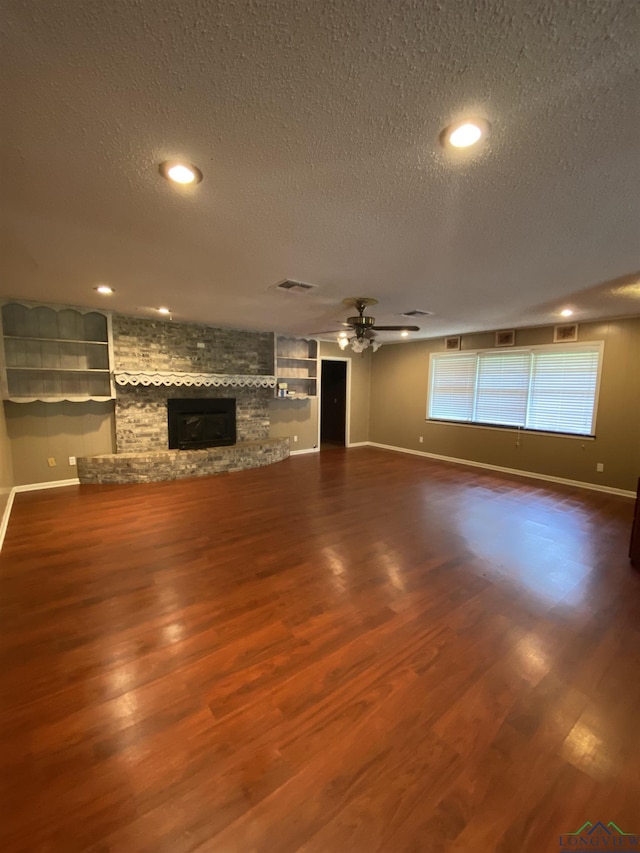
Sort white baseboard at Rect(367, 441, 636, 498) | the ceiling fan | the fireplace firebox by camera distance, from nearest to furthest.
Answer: the ceiling fan, white baseboard at Rect(367, 441, 636, 498), the fireplace firebox

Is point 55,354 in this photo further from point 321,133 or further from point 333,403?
point 333,403

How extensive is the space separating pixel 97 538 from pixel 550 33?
434 centimetres

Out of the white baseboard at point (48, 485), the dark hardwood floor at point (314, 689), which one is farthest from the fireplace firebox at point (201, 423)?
the dark hardwood floor at point (314, 689)

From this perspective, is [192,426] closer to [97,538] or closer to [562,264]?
[97,538]

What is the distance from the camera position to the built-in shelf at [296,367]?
7.00 metres

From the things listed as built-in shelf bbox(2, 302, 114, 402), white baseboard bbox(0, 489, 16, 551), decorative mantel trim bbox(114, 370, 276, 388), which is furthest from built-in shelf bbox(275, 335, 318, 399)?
white baseboard bbox(0, 489, 16, 551)

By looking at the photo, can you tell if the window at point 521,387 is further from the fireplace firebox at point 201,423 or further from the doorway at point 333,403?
the fireplace firebox at point 201,423

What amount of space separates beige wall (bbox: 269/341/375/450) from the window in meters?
1.68

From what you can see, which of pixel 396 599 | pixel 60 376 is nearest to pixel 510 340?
pixel 396 599

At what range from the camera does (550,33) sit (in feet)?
3.22

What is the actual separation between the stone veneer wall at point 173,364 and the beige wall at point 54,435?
0.27 m

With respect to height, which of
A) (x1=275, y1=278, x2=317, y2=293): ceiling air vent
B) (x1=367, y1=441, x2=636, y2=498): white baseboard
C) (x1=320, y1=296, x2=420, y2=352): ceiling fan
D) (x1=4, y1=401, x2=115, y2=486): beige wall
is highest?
(x1=275, y1=278, x2=317, y2=293): ceiling air vent

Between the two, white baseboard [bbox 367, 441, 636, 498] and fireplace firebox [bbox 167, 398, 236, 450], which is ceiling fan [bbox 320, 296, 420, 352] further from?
white baseboard [bbox 367, 441, 636, 498]

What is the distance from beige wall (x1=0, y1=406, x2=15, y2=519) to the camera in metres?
3.74
